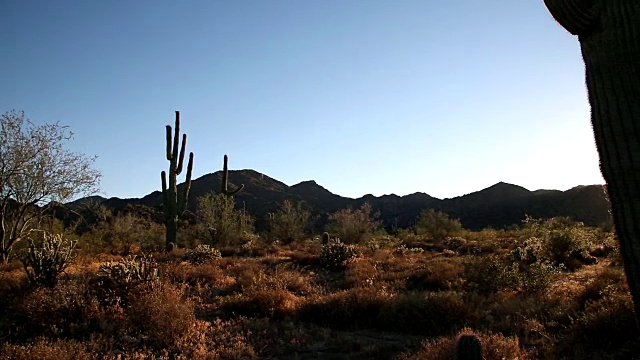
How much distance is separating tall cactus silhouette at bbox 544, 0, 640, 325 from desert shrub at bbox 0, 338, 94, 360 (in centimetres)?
607

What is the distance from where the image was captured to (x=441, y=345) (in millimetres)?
5918

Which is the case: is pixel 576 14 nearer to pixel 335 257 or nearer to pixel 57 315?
pixel 57 315

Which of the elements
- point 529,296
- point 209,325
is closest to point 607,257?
point 529,296

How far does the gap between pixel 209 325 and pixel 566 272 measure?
10.2 meters

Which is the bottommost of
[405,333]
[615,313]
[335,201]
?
[405,333]

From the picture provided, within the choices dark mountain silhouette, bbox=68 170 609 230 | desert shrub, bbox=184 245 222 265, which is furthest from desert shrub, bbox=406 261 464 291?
dark mountain silhouette, bbox=68 170 609 230

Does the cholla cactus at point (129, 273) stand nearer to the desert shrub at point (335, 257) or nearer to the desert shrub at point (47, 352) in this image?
the desert shrub at point (47, 352)

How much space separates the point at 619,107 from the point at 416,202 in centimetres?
7777

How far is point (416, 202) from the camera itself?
7988 cm

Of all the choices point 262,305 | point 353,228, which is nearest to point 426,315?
point 262,305

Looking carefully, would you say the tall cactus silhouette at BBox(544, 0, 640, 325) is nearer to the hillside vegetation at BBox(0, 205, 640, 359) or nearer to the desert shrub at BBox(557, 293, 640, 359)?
the hillside vegetation at BBox(0, 205, 640, 359)

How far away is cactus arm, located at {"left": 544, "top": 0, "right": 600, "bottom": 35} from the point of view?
3836mm

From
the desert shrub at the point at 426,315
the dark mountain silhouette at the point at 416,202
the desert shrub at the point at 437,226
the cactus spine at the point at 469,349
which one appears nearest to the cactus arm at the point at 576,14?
the cactus spine at the point at 469,349

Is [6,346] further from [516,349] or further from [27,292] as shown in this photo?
[516,349]
